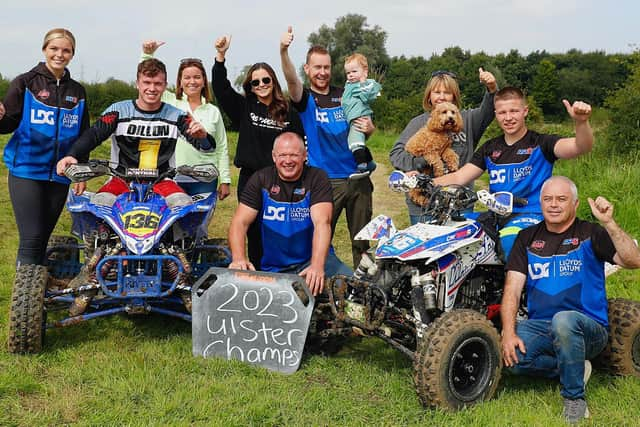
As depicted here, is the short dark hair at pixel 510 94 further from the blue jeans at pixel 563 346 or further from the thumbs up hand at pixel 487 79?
the blue jeans at pixel 563 346

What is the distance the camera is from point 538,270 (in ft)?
13.7

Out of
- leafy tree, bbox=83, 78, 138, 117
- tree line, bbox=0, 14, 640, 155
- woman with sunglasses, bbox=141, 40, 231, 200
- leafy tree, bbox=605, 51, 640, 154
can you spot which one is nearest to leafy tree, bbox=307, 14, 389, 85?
tree line, bbox=0, 14, 640, 155

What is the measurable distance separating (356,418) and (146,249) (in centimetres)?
177

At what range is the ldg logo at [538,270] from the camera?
4145mm

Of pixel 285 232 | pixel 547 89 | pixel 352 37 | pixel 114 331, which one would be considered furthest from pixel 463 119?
pixel 352 37

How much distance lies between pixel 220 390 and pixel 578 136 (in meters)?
2.74

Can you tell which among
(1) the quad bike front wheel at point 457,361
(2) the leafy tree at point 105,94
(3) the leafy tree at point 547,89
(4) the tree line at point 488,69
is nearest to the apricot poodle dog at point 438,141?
(1) the quad bike front wheel at point 457,361

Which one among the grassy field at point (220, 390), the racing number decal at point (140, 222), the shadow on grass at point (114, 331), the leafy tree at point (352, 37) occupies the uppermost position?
the leafy tree at point (352, 37)

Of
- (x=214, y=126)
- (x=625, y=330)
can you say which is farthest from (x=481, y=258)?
(x=214, y=126)

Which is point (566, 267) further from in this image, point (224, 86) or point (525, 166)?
point (224, 86)

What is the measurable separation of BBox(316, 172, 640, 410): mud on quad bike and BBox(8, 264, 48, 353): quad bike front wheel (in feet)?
5.94

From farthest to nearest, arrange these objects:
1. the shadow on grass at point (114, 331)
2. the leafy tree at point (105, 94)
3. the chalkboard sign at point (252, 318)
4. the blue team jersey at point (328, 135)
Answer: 1. the leafy tree at point (105, 94)
2. the blue team jersey at point (328, 135)
3. the shadow on grass at point (114, 331)
4. the chalkboard sign at point (252, 318)

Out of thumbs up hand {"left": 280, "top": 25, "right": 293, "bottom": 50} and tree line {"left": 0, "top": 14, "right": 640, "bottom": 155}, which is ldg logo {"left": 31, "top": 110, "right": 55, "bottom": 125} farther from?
tree line {"left": 0, "top": 14, "right": 640, "bottom": 155}

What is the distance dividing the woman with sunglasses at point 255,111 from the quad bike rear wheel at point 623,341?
106 inches
